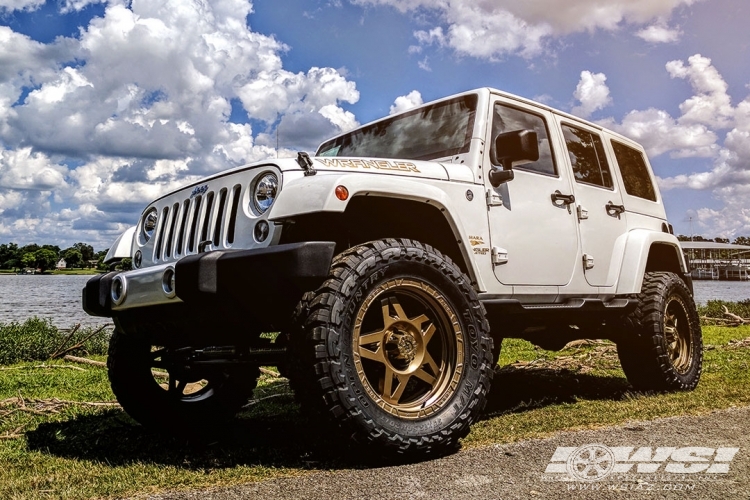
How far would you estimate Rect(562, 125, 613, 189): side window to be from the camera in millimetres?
5457

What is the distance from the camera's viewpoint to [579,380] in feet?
21.7

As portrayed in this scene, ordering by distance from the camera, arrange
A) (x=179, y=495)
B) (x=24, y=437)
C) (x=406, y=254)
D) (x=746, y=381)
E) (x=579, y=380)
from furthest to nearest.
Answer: (x=579, y=380)
(x=746, y=381)
(x=24, y=437)
(x=406, y=254)
(x=179, y=495)

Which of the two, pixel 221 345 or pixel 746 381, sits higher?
pixel 221 345

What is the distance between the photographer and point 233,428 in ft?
15.0

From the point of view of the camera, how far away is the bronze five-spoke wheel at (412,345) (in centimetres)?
343

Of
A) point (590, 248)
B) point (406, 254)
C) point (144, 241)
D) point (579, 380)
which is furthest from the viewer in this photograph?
point (579, 380)

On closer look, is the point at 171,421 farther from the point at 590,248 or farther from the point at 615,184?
the point at 615,184

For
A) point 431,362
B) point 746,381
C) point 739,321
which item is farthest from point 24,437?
point 739,321

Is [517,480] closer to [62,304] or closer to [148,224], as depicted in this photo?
[148,224]

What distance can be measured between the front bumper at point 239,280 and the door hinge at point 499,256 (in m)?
1.53

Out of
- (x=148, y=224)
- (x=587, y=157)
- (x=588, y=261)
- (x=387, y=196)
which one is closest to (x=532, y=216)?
(x=588, y=261)

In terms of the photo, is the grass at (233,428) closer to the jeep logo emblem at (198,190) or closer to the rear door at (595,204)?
the rear door at (595,204)

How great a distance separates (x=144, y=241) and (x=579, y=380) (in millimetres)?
4475

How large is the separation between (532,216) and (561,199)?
0.46 m
